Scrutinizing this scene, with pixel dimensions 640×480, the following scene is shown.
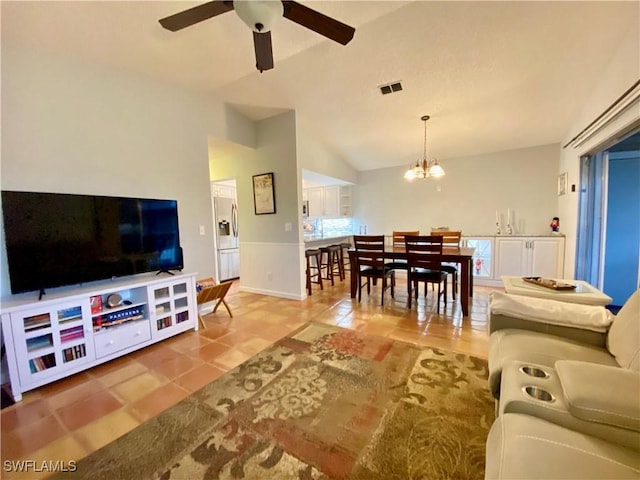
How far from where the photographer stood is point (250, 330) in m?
2.94

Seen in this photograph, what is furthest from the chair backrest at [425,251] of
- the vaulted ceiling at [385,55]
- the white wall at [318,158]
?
the white wall at [318,158]

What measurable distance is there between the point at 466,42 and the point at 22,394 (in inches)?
182

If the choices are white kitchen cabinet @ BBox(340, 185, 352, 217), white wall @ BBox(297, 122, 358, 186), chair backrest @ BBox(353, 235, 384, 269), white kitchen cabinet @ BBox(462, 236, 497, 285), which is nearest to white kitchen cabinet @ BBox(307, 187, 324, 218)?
white kitchen cabinet @ BBox(340, 185, 352, 217)

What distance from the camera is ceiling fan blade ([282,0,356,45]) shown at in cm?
163

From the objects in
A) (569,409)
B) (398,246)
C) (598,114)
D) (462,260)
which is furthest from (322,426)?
(598,114)

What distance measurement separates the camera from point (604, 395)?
88 cm

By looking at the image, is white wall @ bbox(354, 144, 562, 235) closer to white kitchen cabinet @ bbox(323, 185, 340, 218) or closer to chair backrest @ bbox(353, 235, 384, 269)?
white kitchen cabinet @ bbox(323, 185, 340, 218)

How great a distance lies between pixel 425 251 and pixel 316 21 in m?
2.59

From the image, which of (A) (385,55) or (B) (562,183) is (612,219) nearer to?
(B) (562,183)

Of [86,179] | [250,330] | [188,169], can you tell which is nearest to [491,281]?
[250,330]

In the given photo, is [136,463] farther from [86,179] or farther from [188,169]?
[188,169]

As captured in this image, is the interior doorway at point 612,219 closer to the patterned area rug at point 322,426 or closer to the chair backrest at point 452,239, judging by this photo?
the chair backrest at point 452,239

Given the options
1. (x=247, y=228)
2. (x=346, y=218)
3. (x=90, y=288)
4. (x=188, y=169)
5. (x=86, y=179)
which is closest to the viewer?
(x=90, y=288)

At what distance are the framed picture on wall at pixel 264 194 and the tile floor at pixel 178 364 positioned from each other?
142 cm
